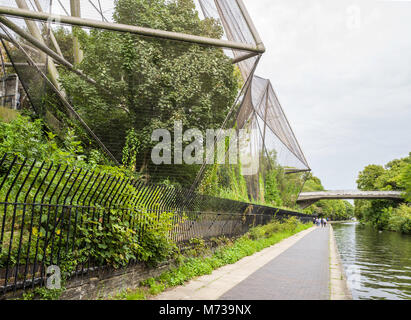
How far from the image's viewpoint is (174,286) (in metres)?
5.04

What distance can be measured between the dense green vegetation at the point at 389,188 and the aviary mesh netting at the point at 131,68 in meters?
29.5

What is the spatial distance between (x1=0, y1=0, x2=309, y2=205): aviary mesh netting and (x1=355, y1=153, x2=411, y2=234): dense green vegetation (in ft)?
96.7

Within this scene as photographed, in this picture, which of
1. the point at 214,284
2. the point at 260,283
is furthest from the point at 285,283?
the point at 214,284

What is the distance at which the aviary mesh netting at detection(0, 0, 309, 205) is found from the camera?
816 centimetres

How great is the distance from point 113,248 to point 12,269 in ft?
4.00

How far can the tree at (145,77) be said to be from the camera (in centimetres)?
830

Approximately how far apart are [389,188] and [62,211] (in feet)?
195

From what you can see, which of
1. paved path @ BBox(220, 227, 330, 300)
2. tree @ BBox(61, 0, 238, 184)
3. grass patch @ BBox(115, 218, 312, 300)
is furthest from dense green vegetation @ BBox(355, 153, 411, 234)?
tree @ BBox(61, 0, 238, 184)

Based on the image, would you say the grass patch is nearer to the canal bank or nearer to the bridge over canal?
the canal bank

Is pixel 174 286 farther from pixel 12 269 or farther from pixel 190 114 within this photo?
pixel 190 114

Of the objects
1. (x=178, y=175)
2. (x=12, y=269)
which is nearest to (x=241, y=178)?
(x=178, y=175)

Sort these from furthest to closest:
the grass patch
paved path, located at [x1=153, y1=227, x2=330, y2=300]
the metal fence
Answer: paved path, located at [x1=153, y1=227, x2=330, y2=300]
the grass patch
the metal fence

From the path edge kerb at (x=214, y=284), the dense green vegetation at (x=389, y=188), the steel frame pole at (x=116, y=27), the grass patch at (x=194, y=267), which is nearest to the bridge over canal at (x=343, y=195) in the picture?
the dense green vegetation at (x=389, y=188)

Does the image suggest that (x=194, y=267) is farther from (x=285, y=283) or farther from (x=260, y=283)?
(x=285, y=283)
